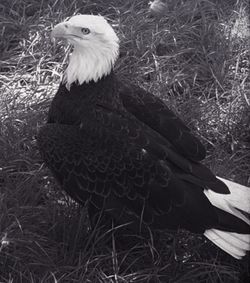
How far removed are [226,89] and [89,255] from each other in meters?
2.25

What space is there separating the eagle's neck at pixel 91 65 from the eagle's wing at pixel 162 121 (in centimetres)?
25

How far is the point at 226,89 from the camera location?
5.74 metres

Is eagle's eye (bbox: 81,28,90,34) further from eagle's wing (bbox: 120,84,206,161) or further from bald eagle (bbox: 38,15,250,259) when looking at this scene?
eagle's wing (bbox: 120,84,206,161)

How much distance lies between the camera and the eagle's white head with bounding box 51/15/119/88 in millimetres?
4219

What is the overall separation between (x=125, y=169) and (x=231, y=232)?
0.74 metres

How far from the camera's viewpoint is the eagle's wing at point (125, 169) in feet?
13.0

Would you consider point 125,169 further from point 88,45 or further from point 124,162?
point 88,45

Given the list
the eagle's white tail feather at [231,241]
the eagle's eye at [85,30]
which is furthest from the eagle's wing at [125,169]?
the eagle's eye at [85,30]

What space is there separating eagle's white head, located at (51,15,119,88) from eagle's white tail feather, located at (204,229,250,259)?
1207mm

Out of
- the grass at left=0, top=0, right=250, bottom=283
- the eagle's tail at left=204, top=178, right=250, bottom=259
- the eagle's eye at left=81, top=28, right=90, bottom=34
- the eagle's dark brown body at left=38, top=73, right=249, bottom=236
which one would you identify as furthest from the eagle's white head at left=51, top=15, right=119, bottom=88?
the eagle's tail at left=204, top=178, right=250, bottom=259

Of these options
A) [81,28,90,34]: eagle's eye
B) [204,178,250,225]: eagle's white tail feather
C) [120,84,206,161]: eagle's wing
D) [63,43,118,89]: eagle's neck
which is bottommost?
[204,178,250,225]: eagle's white tail feather

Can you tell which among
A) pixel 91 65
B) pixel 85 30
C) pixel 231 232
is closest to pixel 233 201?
pixel 231 232

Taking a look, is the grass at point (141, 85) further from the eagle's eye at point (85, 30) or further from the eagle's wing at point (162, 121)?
the eagle's eye at point (85, 30)

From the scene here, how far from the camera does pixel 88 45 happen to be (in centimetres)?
425
